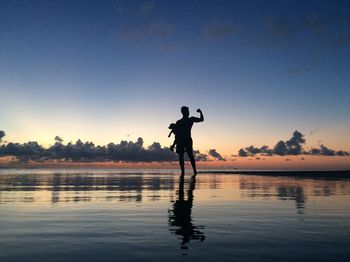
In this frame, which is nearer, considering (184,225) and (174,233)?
(174,233)

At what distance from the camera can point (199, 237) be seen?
4.64 meters

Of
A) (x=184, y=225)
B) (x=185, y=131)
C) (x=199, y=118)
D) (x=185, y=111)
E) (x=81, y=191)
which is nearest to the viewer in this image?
(x=184, y=225)

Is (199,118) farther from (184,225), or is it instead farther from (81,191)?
(184,225)

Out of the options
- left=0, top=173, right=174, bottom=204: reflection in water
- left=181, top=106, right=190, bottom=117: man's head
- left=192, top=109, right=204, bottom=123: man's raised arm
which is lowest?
left=0, top=173, right=174, bottom=204: reflection in water

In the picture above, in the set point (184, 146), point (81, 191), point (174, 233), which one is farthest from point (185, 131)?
point (174, 233)

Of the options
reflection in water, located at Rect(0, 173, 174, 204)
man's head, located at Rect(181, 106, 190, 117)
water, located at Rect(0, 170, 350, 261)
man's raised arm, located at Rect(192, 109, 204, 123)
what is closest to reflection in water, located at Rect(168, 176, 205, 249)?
water, located at Rect(0, 170, 350, 261)

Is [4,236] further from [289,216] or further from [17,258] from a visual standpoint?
[289,216]

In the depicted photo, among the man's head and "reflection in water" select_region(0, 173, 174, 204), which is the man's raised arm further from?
"reflection in water" select_region(0, 173, 174, 204)

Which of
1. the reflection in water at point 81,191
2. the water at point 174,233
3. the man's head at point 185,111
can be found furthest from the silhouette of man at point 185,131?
the water at point 174,233

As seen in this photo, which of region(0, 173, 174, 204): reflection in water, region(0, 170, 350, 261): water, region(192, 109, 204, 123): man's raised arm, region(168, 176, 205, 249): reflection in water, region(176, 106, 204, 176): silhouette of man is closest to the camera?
region(0, 170, 350, 261): water

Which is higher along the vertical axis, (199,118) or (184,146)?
(199,118)

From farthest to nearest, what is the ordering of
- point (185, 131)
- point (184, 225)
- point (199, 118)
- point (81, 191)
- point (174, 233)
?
1. point (185, 131)
2. point (199, 118)
3. point (81, 191)
4. point (184, 225)
5. point (174, 233)

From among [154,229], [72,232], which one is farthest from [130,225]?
[72,232]

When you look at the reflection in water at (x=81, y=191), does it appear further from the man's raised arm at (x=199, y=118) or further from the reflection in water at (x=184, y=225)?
the man's raised arm at (x=199, y=118)
